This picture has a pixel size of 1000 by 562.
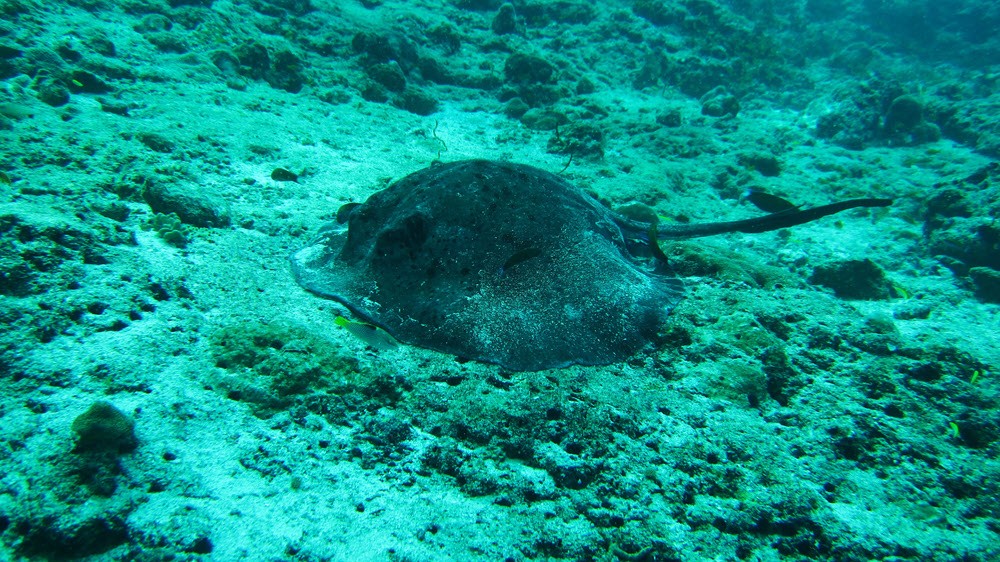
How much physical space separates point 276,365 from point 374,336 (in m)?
0.62

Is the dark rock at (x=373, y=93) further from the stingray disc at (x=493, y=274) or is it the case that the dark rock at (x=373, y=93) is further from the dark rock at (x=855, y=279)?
the dark rock at (x=855, y=279)

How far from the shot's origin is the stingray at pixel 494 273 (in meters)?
2.61

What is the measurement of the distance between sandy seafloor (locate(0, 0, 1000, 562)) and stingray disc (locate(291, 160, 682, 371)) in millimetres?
235

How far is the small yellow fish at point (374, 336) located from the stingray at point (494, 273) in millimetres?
66

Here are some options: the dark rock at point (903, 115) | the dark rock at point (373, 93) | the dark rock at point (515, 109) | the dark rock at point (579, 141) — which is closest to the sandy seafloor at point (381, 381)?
the dark rock at point (579, 141)

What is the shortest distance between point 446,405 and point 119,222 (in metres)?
3.51

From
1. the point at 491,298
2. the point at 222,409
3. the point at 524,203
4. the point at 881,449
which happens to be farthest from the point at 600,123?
the point at 222,409

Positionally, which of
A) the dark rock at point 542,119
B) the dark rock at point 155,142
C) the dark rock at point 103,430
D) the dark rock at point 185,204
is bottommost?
the dark rock at point 103,430

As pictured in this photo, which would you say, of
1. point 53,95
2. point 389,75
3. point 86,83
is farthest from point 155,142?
point 389,75

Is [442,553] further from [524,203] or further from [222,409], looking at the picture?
[524,203]

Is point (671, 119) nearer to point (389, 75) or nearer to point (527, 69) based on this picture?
point (527, 69)

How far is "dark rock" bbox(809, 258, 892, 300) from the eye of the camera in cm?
462

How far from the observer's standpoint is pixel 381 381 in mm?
2494

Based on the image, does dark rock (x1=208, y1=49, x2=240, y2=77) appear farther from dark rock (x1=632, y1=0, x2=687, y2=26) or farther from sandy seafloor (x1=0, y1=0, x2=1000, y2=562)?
dark rock (x1=632, y1=0, x2=687, y2=26)
